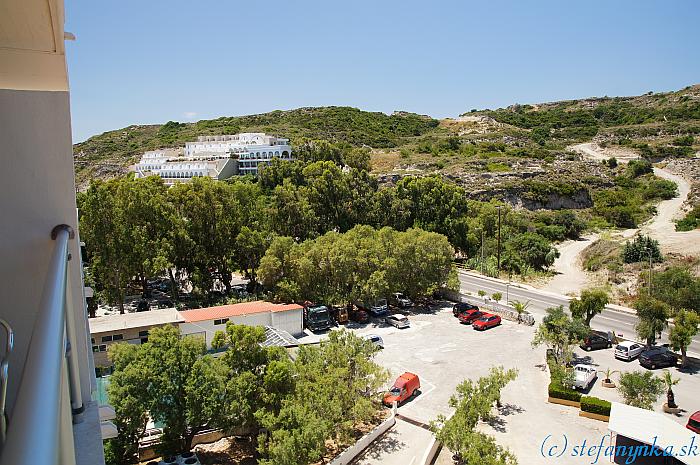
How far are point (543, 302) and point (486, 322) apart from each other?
5.35 meters

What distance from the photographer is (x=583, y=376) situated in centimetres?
1489

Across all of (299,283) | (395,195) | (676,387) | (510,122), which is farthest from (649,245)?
(510,122)

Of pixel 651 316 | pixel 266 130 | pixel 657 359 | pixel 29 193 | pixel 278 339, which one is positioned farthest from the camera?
pixel 266 130

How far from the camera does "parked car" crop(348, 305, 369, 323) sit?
21.6 metres

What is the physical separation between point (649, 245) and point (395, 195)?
53.4ft

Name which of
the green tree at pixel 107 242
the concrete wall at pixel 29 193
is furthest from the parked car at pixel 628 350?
the green tree at pixel 107 242

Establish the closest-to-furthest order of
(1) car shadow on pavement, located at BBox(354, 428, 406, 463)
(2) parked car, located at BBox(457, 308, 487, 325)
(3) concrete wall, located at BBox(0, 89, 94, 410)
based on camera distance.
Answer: (3) concrete wall, located at BBox(0, 89, 94, 410) < (1) car shadow on pavement, located at BBox(354, 428, 406, 463) < (2) parked car, located at BBox(457, 308, 487, 325)

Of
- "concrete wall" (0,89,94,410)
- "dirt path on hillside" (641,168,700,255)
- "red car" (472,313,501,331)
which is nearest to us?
"concrete wall" (0,89,94,410)

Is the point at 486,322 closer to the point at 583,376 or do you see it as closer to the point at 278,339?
the point at 583,376

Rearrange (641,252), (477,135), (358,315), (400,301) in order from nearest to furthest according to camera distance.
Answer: (358,315) → (400,301) → (641,252) → (477,135)

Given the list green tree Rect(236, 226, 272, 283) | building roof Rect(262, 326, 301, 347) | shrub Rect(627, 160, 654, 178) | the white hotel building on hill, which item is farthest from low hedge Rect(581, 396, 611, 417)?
shrub Rect(627, 160, 654, 178)

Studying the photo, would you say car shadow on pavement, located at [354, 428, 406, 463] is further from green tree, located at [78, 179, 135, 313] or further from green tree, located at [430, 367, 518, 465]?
green tree, located at [78, 179, 135, 313]

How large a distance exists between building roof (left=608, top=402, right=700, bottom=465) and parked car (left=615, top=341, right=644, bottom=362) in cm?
547

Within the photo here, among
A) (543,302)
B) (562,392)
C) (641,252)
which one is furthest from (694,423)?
(641,252)
